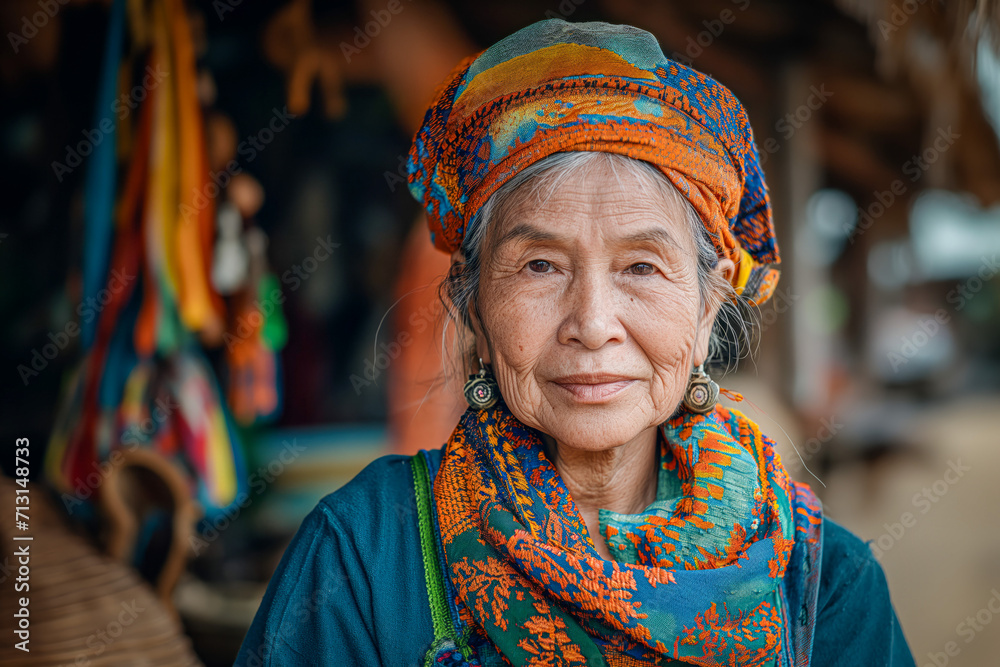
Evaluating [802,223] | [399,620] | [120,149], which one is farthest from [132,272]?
[802,223]

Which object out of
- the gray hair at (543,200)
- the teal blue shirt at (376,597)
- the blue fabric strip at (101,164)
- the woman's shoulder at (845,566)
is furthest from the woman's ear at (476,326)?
the blue fabric strip at (101,164)

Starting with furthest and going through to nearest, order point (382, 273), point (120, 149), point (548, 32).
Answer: point (382, 273), point (120, 149), point (548, 32)

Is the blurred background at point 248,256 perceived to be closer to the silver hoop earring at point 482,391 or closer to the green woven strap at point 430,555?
the silver hoop earring at point 482,391

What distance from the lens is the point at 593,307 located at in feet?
4.52

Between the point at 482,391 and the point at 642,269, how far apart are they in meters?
0.45

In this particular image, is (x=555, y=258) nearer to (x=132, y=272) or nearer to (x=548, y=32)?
(x=548, y=32)

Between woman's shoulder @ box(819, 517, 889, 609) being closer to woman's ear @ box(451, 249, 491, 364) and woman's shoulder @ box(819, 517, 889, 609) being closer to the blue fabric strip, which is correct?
woman's ear @ box(451, 249, 491, 364)

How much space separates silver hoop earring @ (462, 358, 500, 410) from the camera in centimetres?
157

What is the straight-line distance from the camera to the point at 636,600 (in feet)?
4.41

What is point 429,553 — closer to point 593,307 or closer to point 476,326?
point 476,326

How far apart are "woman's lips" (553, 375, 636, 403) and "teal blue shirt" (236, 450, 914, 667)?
0.45 m

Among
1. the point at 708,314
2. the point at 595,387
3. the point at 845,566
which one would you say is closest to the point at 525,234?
the point at 595,387

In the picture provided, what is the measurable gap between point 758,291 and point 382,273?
8.70 ft

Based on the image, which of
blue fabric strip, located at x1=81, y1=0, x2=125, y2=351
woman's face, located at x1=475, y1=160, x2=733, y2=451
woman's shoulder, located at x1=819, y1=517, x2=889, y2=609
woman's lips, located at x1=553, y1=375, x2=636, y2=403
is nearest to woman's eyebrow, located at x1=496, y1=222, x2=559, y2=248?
woman's face, located at x1=475, y1=160, x2=733, y2=451
